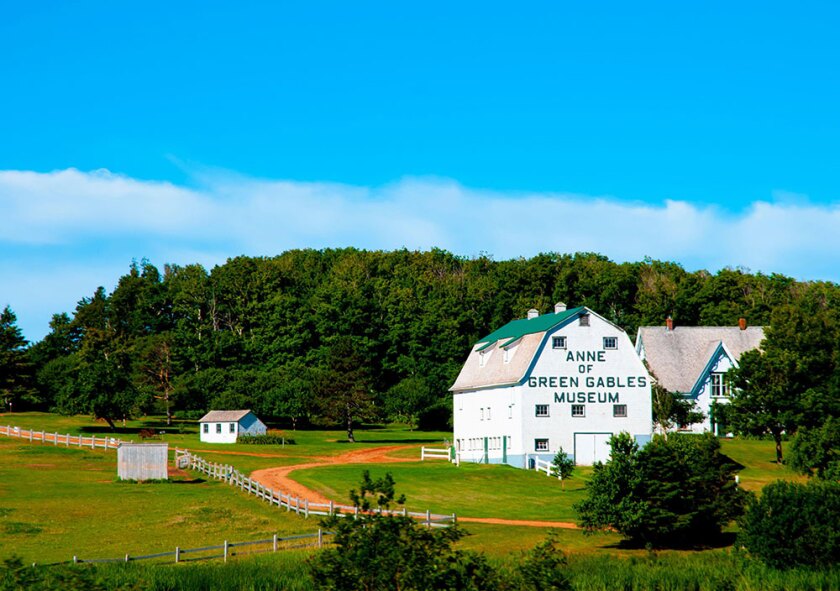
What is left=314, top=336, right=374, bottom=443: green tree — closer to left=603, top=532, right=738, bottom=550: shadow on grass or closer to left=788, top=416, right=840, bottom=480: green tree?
left=788, top=416, right=840, bottom=480: green tree

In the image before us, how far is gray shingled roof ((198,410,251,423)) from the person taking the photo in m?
87.3

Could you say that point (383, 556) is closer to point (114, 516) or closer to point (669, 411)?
point (114, 516)

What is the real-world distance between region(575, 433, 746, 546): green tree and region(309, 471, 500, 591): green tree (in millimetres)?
22412

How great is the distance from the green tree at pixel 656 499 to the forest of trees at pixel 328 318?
54.8 metres

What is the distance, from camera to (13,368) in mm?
114062

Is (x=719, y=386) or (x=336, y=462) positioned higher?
(x=719, y=386)

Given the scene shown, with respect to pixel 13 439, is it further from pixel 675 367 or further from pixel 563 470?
pixel 675 367

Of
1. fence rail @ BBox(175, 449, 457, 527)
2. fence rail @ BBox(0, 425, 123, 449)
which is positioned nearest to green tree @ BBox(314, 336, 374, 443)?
fence rail @ BBox(0, 425, 123, 449)

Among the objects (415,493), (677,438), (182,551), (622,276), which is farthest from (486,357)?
(622,276)

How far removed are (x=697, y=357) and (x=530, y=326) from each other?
65.0 ft

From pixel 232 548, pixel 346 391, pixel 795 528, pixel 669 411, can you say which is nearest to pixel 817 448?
pixel 795 528

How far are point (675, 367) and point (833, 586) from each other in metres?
55.4

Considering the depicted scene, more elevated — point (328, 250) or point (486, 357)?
point (328, 250)

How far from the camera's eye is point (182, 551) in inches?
1342
